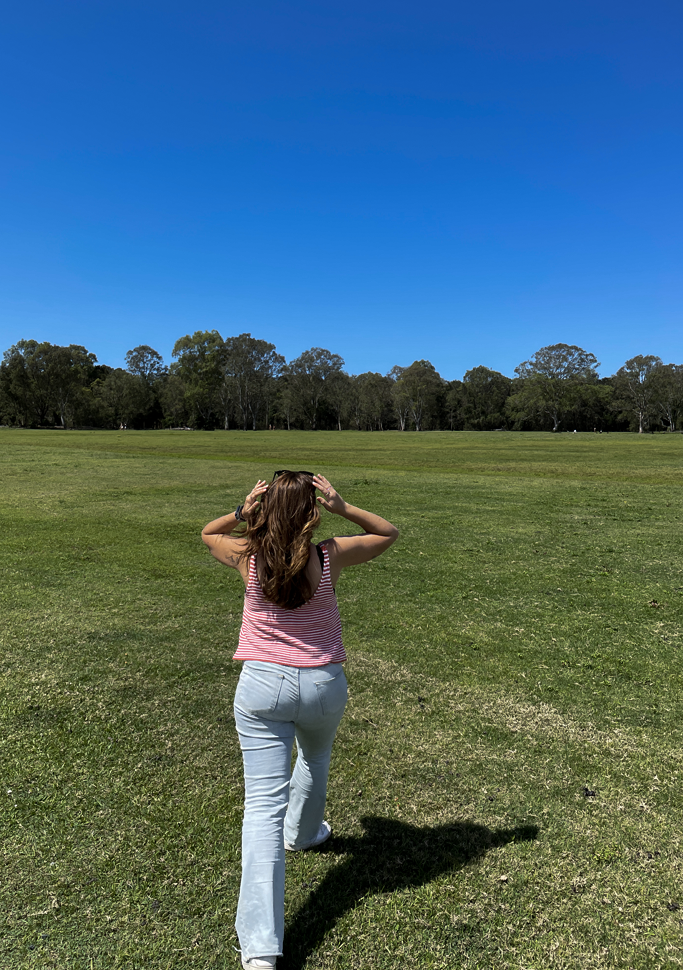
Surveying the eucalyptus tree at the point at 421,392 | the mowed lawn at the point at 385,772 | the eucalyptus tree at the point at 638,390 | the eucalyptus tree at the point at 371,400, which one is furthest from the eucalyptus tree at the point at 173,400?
the mowed lawn at the point at 385,772

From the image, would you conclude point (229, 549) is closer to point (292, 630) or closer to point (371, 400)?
point (292, 630)

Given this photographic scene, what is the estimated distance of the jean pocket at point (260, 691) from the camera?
275 centimetres

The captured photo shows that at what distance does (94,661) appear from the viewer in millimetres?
6172

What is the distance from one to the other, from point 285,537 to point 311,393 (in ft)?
423

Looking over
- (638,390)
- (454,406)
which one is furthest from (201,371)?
(638,390)

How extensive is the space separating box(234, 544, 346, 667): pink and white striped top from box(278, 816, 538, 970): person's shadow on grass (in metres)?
1.34

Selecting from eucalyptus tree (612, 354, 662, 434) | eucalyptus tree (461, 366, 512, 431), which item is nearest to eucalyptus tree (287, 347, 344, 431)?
eucalyptus tree (461, 366, 512, 431)

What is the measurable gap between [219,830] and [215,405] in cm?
12215

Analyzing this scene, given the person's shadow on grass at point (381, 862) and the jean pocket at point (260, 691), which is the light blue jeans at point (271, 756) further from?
the person's shadow on grass at point (381, 862)

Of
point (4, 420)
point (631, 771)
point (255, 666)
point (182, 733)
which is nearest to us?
point (255, 666)

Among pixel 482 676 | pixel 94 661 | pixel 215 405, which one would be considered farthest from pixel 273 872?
pixel 215 405

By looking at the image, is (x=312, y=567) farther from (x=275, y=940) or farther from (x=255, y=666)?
(x=275, y=940)

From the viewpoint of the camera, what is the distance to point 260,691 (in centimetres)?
277

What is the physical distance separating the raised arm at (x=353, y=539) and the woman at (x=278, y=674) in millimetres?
14
